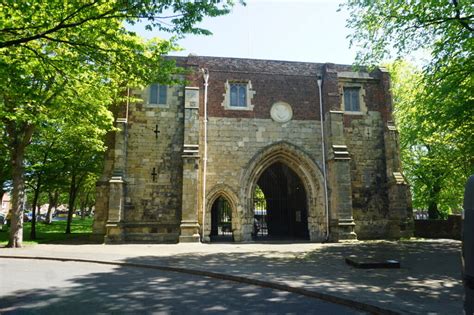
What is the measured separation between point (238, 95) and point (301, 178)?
549cm

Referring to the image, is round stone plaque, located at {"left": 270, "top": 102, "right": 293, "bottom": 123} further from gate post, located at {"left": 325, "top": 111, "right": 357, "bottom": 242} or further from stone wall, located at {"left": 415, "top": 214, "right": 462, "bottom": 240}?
stone wall, located at {"left": 415, "top": 214, "right": 462, "bottom": 240}

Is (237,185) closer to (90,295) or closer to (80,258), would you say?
(80,258)

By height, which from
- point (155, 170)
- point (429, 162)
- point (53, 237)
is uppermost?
point (429, 162)

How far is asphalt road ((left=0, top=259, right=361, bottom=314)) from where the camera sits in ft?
17.5

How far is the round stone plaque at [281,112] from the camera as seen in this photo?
17719mm

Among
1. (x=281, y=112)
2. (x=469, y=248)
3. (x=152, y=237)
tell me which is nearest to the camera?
(x=469, y=248)

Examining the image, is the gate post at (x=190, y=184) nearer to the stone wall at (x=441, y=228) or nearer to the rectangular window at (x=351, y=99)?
the rectangular window at (x=351, y=99)

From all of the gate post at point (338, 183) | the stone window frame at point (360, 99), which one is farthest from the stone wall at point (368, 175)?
the gate post at point (338, 183)

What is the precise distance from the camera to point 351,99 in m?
18.9

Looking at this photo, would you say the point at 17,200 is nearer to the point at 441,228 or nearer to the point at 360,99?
the point at 360,99

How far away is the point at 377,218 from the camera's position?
1761 cm

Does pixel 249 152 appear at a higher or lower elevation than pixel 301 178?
higher

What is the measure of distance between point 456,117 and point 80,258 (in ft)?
40.5

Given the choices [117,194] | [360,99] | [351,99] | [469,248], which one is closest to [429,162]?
[360,99]
